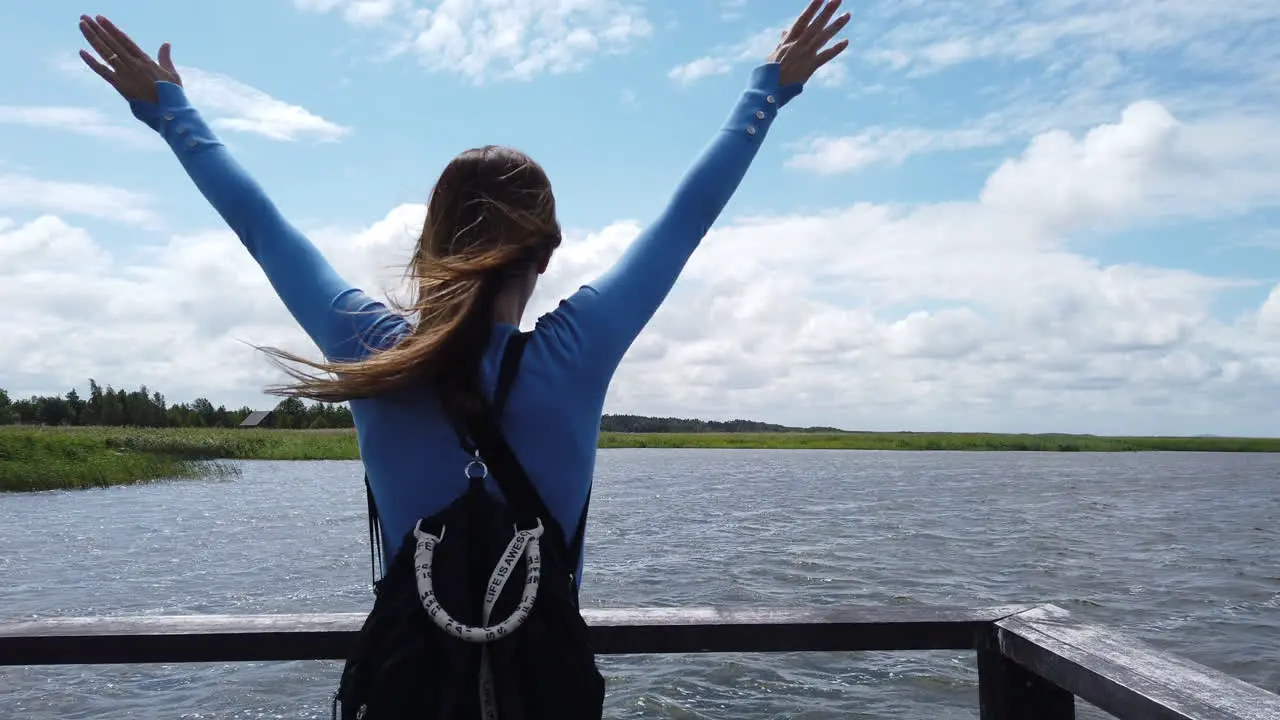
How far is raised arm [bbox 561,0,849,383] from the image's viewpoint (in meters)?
1.65

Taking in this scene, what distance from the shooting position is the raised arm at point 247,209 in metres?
1.70

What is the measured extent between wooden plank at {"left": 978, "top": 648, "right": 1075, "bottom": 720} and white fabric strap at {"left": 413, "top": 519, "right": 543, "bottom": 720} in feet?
5.74

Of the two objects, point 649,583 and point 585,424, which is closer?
point 585,424

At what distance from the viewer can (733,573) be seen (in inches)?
690

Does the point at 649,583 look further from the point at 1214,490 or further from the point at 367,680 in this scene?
the point at 1214,490

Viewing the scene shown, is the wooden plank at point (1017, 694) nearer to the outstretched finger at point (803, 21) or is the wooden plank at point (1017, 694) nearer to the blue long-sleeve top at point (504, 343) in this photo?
the blue long-sleeve top at point (504, 343)

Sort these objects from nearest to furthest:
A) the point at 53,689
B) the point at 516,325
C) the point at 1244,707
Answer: the point at 516,325 < the point at 1244,707 < the point at 53,689

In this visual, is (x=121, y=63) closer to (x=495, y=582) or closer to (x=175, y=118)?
(x=175, y=118)

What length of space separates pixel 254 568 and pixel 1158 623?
16.9 metres

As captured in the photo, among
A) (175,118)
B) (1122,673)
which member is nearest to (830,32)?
(175,118)

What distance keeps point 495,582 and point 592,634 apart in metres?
1.27

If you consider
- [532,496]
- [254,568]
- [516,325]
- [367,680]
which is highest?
[516,325]

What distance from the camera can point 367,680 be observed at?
1550 millimetres

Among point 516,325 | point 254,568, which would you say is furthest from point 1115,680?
point 254,568
